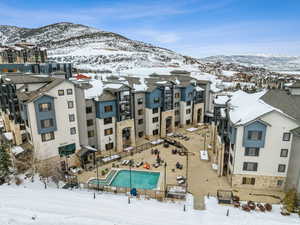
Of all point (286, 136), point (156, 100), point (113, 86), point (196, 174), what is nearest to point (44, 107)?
point (113, 86)

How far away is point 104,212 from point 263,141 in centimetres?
2087

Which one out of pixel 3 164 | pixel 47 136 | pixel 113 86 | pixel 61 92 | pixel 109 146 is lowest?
pixel 109 146

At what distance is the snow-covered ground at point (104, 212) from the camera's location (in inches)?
659

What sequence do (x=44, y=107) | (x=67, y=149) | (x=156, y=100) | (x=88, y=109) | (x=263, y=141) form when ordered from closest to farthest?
1. (x=263, y=141)
2. (x=44, y=107)
3. (x=67, y=149)
4. (x=88, y=109)
5. (x=156, y=100)

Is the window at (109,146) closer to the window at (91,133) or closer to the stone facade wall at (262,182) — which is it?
the window at (91,133)

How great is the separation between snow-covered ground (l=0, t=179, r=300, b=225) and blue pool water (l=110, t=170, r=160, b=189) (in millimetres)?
5657

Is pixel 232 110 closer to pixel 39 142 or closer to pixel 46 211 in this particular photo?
→ pixel 46 211

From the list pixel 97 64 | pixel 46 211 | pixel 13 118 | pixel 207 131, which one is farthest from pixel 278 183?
A: pixel 97 64

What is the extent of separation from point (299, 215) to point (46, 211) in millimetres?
25985

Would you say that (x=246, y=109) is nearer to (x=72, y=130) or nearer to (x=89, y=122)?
(x=89, y=122)

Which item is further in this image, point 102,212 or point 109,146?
point 109,146

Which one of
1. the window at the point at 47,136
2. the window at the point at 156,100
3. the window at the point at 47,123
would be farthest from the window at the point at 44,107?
the window at the point at 156,100

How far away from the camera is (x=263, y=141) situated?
2505 centimetres

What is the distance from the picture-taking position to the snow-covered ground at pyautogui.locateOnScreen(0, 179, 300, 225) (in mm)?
16750
